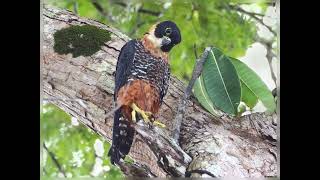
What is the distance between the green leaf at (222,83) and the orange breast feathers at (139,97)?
0.20 meters

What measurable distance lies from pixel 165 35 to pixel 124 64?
190mm

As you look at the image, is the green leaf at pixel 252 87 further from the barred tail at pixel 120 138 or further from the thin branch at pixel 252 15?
the barred tail at pixel 120 138

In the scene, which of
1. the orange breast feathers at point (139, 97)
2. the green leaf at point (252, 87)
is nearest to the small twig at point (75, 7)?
the orange breast feathers at point (139, 97)

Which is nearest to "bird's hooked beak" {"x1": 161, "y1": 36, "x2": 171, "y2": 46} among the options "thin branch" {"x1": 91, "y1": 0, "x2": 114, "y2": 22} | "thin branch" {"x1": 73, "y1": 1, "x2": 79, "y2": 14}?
"thin branch" {"x1": 91, "y1": 0, "x2": 114, "y2": 22}

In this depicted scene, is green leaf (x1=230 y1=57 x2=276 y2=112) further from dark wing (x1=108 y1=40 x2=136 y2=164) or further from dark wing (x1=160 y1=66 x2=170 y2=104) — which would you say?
dark wing (x1=108 y1=40 x2=136 y2=164)

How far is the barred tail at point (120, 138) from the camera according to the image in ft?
5.89

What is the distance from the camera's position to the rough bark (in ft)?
5.86

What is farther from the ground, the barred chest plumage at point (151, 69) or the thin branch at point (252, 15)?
the thin branch at point (252, 15)

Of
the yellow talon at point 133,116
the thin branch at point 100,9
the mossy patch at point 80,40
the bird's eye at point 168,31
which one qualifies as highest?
the thin branch at point 100,9

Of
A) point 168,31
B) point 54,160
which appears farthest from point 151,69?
point 54,160

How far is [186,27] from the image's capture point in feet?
5.99

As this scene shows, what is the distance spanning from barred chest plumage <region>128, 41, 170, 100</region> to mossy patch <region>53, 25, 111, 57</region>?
136 millimetres

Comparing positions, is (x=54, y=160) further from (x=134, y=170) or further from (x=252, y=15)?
(x=252, y=15)
